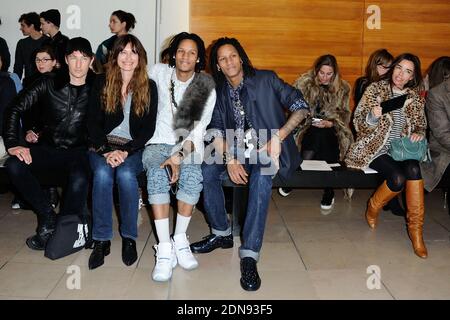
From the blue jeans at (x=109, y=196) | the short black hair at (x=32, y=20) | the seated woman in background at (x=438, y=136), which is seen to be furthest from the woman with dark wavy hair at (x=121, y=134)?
the short black hair at (x=32, y=20)

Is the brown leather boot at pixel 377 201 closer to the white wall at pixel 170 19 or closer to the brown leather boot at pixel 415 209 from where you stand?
the brown leather boot at pixel 415 209

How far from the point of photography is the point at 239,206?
2.92m

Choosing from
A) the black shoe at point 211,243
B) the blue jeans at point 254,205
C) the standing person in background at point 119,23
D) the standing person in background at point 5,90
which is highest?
the standing person in background at point 119,23

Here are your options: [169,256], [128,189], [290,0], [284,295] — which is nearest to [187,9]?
[290,0]

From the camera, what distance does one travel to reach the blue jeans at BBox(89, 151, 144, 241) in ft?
8.13

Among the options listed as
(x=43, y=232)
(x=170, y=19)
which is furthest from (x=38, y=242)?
(x=170, y=19)

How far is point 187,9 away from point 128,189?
2765 mm

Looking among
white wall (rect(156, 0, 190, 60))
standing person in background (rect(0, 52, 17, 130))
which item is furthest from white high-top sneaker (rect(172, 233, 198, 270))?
white wall (rect(156, 0, 190, 60))

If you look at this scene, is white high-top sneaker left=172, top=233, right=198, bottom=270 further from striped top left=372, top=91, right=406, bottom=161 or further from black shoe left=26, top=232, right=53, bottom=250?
striped top left=372, top=91, right=406, bottom=161

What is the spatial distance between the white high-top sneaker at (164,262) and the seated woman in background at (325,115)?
1.62 m

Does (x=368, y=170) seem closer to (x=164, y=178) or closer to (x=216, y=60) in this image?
(x=216, y=60)

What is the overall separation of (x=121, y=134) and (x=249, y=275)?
106 cm

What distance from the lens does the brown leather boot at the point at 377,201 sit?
9.43 feet

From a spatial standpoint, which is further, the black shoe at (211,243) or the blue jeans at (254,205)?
the black shoe at (211,243)
